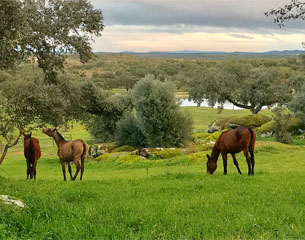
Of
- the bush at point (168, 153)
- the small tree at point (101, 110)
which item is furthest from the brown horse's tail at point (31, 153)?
the small tree at point (101, 110)

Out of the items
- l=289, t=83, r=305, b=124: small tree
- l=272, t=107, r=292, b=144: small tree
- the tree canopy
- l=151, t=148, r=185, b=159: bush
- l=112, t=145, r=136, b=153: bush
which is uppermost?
the tree canopy

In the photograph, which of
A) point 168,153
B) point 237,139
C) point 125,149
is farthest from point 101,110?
point 237,139

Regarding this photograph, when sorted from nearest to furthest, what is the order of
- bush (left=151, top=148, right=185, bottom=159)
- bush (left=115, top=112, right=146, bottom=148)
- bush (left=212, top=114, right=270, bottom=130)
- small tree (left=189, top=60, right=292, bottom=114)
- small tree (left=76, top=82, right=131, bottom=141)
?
1. bush (left=151, top=148, right=185, bottom=159)
2. small tree (left=76, top=82, right=131, bottom=141)
3. bush (left=115, top=112, right=146, bottom=148)
4. bush (left=212, top=114, right=270, bottom=130)
5. small tree (left=189, top=60, right=292, bottom=114)

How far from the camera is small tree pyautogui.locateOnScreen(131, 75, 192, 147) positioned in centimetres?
3719

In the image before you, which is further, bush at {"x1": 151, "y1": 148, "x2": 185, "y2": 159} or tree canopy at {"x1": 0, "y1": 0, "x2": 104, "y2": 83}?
bush at {"x1": 151, "y1": 148, "x2": 185, "y2": 159}

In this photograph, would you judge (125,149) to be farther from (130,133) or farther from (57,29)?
(57,29)

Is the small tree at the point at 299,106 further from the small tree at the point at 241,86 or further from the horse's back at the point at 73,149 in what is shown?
the horse's back at the point at 73,149

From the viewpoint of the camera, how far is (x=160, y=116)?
37.1 meters

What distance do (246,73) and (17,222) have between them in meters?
55.4

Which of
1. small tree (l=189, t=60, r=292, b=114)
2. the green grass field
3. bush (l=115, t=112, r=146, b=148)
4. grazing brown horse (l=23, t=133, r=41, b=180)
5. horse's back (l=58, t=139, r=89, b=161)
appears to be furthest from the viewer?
small tree (l=189, t=60, r=292, b=114)

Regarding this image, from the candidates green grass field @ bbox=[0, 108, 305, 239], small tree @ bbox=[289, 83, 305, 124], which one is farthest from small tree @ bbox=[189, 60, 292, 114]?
green grass field @ bbox=[0, 108, 305, 239]

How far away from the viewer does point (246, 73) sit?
58.4m

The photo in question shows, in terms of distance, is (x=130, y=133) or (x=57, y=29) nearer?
(x=57, y=29)

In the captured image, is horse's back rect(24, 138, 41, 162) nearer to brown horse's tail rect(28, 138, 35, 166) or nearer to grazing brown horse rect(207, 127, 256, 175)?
brown horse's tail rect(28, 138, 35, 166)
